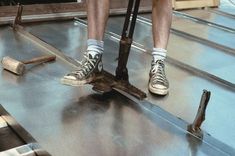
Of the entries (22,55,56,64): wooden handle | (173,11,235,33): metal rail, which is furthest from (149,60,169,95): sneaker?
(173,11,235,33): metal rail

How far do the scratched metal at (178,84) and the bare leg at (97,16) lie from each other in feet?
1.28

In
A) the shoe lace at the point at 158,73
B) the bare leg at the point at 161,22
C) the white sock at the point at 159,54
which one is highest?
the bare leg at the point at 161,22

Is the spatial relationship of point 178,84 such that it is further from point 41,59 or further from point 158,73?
point 41,59

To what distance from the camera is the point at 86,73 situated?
2.08 meters

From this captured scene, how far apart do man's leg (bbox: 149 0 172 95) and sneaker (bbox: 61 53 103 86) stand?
312mm

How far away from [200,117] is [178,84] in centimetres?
62

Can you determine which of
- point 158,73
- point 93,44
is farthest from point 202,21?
point 93,44

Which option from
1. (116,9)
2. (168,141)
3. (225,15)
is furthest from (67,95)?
(225,15)

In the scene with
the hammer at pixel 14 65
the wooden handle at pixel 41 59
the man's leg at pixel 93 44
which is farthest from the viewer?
the wooden handle at pixel 41 59

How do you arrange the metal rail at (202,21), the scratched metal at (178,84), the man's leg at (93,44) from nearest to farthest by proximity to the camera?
the scratched metal at (178,84)
the man's leg at (93,44)
the metal rail at (202,21)

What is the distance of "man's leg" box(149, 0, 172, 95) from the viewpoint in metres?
2.13

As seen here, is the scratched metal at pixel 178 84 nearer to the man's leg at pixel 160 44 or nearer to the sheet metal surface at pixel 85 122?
the man's leg at pixel 160 44

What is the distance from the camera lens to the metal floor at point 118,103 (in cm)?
169

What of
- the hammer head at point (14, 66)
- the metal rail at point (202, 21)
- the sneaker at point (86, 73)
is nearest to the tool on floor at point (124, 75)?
the sneaker at point (86, 73)
